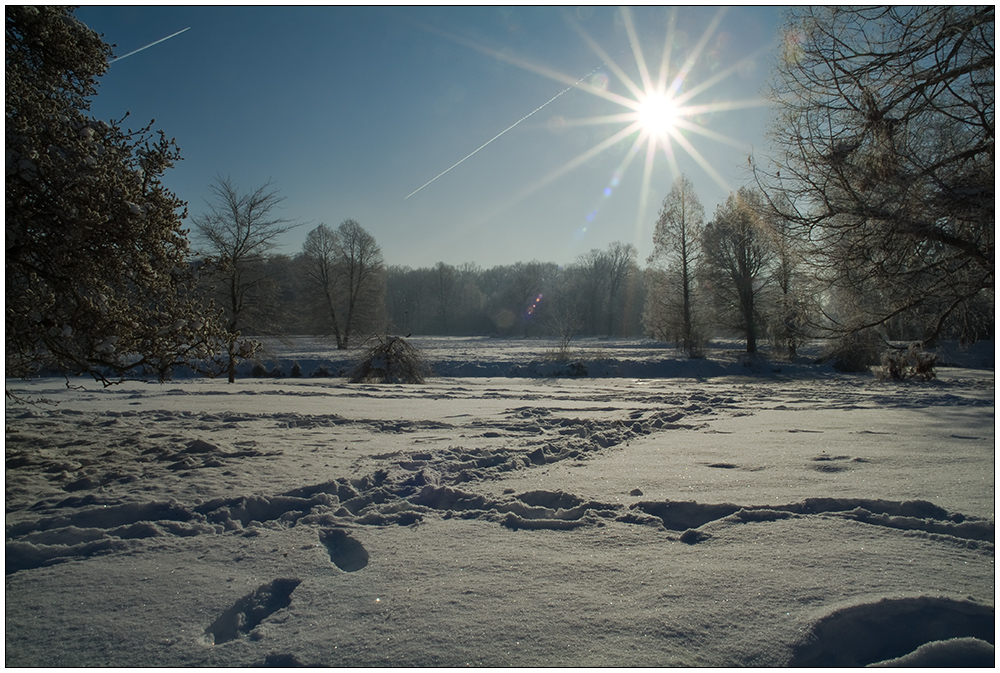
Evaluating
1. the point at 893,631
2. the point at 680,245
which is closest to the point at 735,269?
the point at 680,245

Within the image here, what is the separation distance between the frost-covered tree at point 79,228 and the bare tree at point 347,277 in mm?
28466

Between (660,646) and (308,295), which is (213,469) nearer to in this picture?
(660,646)

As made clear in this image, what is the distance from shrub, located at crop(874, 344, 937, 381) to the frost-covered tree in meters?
10.9

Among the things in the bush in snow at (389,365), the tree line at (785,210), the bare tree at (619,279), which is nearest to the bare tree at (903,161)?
the tree line at (785,210)

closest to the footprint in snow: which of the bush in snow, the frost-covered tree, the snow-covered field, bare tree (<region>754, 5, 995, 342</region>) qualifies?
the snow-covered field

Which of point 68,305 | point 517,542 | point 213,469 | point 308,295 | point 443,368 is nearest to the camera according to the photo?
point 517,542

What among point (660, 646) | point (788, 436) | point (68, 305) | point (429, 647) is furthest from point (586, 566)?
point (68, 305)

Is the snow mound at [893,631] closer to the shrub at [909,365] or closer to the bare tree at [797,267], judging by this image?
the bare tree at [797,267]

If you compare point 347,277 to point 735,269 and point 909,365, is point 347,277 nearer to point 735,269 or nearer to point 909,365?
point 735,269

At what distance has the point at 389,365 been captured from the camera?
12.8 m

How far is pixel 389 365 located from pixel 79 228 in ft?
31.5

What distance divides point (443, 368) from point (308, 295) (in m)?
19.6

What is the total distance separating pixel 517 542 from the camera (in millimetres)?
2385

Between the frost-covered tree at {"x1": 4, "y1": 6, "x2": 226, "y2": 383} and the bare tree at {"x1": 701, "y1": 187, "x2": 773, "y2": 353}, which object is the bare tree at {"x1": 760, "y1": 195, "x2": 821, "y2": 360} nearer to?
the frost-covered tree at {"x1": 4, "y1": 6, "x2": 226, "y2": 383}
